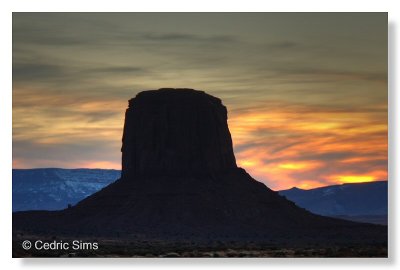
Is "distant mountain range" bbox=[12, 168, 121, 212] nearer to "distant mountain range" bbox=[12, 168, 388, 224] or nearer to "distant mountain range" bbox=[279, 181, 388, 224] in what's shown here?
"distant mountain range" bbox=[12, 168, 388, 224]

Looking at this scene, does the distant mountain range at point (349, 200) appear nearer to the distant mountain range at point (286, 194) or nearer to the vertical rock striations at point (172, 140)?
the distant mountain range at point (286, 194)

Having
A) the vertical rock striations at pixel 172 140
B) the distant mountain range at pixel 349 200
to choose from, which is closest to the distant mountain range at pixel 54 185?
the vertical rock striations at pixel 172 140

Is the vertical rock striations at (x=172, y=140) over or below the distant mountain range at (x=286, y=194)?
over

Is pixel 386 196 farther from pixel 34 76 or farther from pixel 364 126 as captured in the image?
pixel 34 76

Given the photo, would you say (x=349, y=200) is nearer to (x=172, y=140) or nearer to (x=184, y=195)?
(x=184, y=195)

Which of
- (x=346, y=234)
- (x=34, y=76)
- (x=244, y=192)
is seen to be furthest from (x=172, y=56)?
(x=244, y=192)

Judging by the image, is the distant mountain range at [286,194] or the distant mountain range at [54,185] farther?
the distant mountain range at [54,185]

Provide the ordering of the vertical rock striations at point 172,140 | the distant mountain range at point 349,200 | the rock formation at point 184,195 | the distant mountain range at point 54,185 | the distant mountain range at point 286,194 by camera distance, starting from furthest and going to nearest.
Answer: the vertical rock striations at point 172,140
the rock formation at point 184,195
the distant mountain range at point 54,185
the distant mountain range at point 286,194
the distant mountain range at point 349,200

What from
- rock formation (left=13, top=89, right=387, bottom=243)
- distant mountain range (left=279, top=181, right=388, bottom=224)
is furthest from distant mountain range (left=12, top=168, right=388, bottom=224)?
rock formation (left=13, top=89, right=387, bottom=243)

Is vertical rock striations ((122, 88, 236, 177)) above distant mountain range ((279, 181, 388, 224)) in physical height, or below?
above
